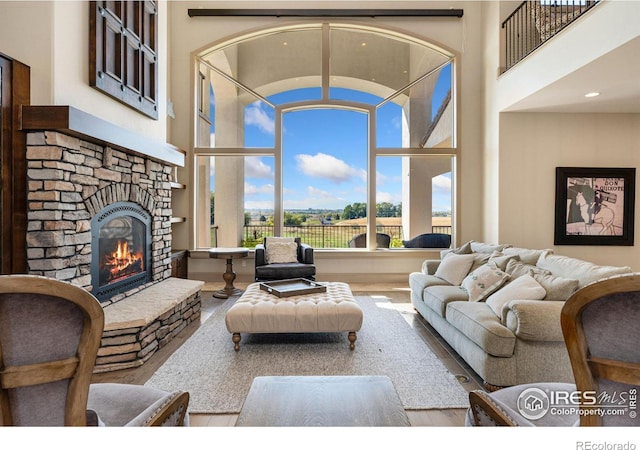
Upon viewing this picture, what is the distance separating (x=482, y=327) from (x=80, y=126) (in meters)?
3.28

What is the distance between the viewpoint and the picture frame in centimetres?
519

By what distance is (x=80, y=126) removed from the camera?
261 cm

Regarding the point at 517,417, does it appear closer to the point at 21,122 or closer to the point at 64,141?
the point at 64,141

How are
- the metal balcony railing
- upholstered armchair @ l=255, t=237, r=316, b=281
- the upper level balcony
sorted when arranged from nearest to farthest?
the upper level balcony < upholstered armchair @ l=255, t=237, r=316, b=281 < the metal balcony railing

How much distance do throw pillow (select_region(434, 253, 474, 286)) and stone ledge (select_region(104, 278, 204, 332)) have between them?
281 centimetres

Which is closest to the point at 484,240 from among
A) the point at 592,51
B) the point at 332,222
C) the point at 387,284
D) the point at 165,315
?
the point at 387,284

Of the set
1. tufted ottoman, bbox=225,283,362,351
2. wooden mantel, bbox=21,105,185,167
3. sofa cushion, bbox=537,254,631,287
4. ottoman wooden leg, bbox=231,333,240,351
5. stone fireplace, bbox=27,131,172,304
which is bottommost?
ottoman wooden leg, bbox=231,333,240,351

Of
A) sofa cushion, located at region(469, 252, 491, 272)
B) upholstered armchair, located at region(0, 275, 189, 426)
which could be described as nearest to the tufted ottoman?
sofa cushion, located at region(469, 252, 491, 272)

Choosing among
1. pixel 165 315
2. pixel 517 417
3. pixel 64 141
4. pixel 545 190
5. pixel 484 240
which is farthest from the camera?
pixel 484 240

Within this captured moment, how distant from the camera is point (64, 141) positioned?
260cm

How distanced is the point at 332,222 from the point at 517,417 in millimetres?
5198

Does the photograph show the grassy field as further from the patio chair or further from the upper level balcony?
the upper level balcony

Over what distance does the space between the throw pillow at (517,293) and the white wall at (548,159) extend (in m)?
2.91

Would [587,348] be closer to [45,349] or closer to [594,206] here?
[45,349]
